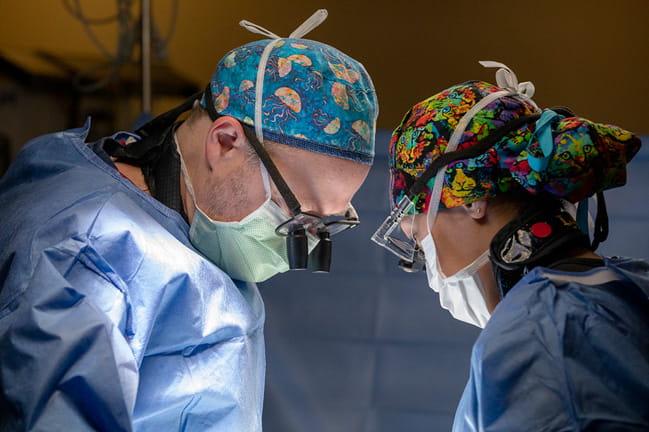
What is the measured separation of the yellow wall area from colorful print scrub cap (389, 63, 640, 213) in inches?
33.6

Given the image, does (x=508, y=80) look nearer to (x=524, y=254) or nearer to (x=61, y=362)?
(x=524, y=254)

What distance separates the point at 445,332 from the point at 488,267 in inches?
30.2

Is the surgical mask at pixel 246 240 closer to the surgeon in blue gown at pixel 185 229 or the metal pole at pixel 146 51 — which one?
the surgeon in blue gown at pixel 185 229

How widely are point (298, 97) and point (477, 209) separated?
45cm

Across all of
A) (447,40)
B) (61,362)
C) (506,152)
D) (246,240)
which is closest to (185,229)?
(246,240)

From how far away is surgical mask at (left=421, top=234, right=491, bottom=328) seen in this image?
1.39 meters

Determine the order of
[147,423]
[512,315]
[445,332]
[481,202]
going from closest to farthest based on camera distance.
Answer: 1. [512,315]
2. [147,423]
3. [481,202]
4. [445,332]

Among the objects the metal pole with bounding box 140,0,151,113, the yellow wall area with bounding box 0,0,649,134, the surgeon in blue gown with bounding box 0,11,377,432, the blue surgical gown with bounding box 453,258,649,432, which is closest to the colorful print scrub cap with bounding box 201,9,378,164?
the surgeon in blue gown with bounding box 0,11,377,432

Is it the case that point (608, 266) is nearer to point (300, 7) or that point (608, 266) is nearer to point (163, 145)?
point (163, 145)

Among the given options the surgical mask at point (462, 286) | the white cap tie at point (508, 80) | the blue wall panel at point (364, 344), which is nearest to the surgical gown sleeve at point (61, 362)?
the surgical mask at point (462, 286)

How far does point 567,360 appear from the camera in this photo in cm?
102

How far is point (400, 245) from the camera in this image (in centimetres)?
151

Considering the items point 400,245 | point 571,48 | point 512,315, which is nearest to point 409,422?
point 400,245

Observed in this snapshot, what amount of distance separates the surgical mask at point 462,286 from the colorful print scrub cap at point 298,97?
278 mm
